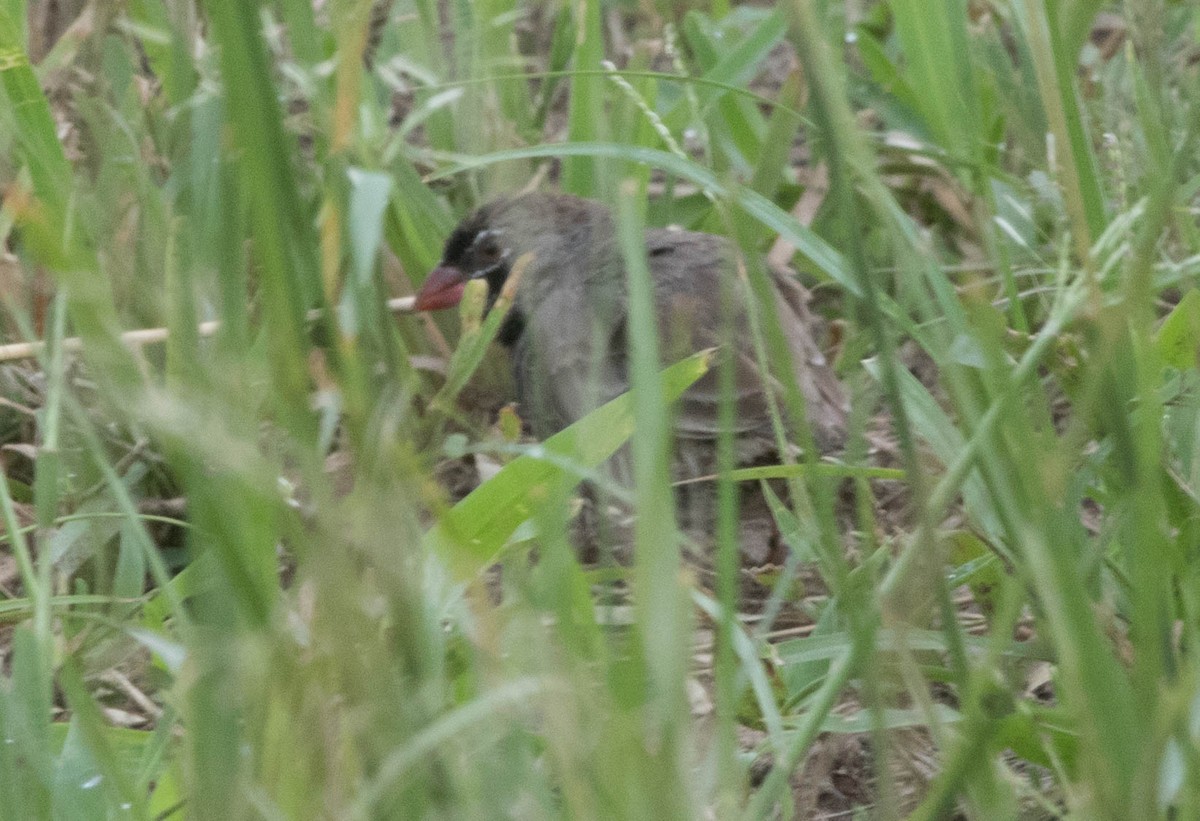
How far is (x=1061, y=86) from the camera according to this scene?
2.29 meters

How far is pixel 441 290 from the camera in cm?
362

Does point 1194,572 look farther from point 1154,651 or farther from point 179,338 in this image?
point 179,338

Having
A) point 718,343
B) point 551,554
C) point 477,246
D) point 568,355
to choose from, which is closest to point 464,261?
point 477,246

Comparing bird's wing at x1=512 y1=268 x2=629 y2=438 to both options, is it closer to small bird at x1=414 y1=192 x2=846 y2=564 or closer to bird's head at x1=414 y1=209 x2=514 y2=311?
small bird at x1=414 y1=192 x2=846 y2=564

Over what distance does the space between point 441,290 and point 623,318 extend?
1.34 ft

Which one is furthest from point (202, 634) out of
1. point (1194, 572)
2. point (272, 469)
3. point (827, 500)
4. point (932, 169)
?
point (932, 169)

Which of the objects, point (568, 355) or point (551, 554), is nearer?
point (551, 554)

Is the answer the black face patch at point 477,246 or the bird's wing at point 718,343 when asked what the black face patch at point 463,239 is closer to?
the black face patch at point 477,246

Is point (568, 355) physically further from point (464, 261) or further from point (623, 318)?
point (464, 261)

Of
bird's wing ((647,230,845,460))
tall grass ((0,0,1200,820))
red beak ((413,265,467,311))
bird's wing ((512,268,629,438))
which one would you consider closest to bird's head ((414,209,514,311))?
red beak ((413,265,467,311))

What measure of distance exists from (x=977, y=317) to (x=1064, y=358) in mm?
1006

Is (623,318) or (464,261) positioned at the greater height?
(464,261)

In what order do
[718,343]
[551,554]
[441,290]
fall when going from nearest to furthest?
1. [551,554]
2. [718,343]
3. [441,290]

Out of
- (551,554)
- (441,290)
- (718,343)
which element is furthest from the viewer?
(441,290)
